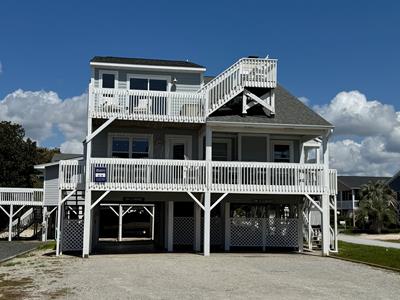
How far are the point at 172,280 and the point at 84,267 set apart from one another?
4390mm

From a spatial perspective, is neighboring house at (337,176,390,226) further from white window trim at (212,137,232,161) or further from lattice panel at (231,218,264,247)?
white window trim at (212,137,232,161)

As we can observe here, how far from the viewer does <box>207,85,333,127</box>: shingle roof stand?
22.9m

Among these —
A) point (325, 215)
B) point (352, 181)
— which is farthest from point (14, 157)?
point (352, 181)

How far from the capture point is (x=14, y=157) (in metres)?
50.2

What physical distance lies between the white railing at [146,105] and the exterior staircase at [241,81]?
0.61m

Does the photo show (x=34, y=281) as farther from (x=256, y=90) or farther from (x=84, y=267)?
(x=256, y=90)

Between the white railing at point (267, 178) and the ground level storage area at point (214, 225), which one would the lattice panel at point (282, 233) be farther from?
the white railing at point (267, 178)

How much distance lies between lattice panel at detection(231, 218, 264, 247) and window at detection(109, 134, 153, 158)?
5.04 meters

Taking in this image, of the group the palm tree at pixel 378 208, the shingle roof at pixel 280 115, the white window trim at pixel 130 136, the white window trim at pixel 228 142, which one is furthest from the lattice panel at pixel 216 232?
the palm tree at pixel 378 208

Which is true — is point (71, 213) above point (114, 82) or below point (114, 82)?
below

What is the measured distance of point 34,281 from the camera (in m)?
13.7

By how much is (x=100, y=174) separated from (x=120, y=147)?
3403mm

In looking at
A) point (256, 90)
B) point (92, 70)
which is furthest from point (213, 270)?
point (92, 70)

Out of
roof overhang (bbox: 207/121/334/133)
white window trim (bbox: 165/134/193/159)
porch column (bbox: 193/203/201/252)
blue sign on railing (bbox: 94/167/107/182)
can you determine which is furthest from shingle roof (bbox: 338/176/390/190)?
blue sign on railing (bbox: 94/167/107/182)
